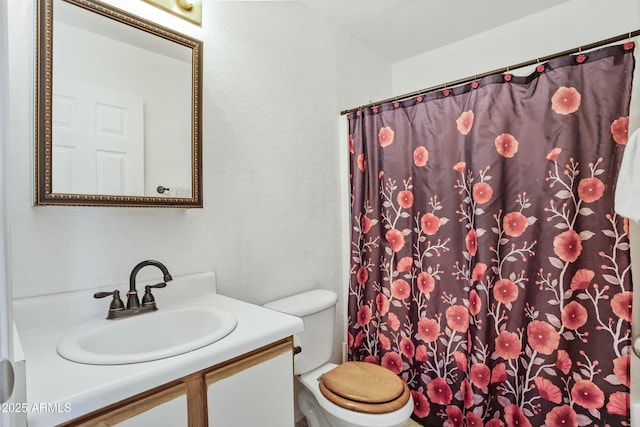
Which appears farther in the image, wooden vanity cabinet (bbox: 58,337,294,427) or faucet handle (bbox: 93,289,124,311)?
faucet handle (bbox: 93,289,124,311)

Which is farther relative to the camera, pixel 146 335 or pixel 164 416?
pixel 146 335

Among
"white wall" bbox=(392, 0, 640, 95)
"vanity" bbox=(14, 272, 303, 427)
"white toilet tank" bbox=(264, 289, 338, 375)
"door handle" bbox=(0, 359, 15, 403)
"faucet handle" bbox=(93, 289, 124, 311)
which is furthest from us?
"white wall" bbox=(392, 0, 640, 95)

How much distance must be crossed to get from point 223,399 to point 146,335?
1.34 feet

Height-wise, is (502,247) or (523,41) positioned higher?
(523,41)

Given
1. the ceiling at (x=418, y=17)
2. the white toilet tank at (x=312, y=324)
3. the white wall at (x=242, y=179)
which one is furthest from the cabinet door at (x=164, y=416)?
the ceiling at (x=418, y=17)

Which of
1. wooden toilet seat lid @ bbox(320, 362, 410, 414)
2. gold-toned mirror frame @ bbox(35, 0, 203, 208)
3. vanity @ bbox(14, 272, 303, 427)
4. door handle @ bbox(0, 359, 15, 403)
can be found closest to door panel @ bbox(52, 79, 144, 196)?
gold-toned mirror frame @ bbox(35, 0, 203, 208)

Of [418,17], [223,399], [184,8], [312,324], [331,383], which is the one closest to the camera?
[223,399]

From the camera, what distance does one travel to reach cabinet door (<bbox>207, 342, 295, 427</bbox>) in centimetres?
90

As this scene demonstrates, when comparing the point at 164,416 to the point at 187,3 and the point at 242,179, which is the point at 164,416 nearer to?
the point at 242,179

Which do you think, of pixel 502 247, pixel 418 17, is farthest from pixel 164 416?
pixel 418 17

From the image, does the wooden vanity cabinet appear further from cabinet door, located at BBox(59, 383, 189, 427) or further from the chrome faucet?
the chrome faucet

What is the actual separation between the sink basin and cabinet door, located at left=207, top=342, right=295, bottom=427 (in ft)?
0.38

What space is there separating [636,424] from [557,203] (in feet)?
2.87

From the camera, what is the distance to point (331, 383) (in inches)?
58.4
